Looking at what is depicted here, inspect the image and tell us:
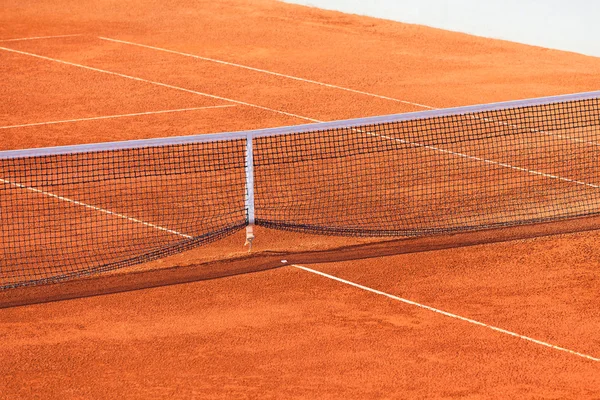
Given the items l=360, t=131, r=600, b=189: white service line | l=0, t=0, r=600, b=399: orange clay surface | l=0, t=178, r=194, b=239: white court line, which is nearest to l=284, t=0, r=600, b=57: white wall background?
l=0, t=0, r=600, b=399: orange clay surface

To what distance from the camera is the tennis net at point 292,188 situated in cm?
1021

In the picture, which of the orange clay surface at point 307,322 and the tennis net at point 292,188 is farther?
the tennis net at point 292,188

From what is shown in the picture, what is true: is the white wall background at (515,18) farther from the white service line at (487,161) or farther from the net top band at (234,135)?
the net top band at (234,135)

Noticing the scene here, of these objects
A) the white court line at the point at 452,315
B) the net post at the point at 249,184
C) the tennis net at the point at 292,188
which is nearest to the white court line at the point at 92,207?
the tennis net at the point at 292,188

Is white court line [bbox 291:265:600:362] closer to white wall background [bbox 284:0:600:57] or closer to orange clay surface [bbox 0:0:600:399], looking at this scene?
orange clay surface [bbox 0:0:600:399]

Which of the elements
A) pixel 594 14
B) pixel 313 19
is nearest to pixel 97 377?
pixel 594 14

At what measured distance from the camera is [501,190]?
38.0 feet

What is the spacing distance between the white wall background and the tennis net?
187 inches

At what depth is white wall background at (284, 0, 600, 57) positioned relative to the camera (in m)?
17.8

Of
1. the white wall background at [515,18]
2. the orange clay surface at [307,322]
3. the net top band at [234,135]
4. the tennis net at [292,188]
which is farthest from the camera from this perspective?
the white wall background at [515,18]

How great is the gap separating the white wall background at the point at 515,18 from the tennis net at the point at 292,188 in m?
4.76

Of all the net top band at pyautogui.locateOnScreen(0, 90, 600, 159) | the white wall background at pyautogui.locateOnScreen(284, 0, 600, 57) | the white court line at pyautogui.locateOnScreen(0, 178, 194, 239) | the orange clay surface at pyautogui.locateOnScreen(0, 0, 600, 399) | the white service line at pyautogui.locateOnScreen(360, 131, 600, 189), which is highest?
the white wall background at pyautogui.locateOnScreen(284, 0, 600, 57)

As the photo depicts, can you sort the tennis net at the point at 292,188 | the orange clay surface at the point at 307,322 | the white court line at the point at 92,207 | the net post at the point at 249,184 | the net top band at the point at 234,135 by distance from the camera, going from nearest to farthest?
the orange clay surface at the point at 307,322
the net top band at the point at 234,135
the net post at the point at 249,184
the tennis net at the point at 292,188
the white court line at the point at 92,207

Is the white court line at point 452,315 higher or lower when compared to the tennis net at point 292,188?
lower
